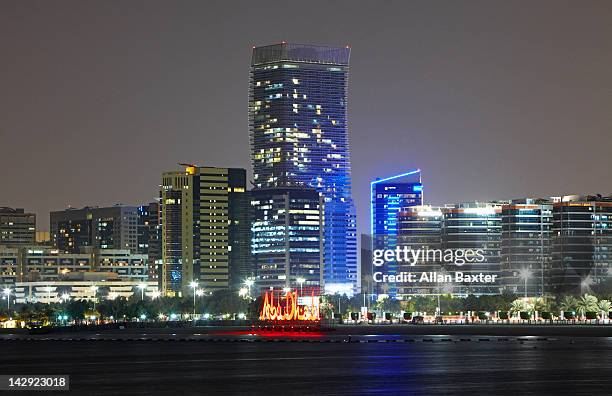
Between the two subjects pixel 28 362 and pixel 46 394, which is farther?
pixel 28 362

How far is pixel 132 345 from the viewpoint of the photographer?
13288cm

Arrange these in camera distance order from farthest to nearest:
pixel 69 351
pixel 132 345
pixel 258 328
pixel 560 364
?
pixel 258 328
pixel 132 345
pixel 69 351
pixel 560 364

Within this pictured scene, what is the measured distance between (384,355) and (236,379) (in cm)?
2702

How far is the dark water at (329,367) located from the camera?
71.9 metres

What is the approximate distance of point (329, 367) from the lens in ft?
292

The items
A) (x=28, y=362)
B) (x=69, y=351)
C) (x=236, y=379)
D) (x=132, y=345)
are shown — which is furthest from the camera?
(x=132, y=345)

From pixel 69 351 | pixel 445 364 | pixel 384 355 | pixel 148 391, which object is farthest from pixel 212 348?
pixel 148 391

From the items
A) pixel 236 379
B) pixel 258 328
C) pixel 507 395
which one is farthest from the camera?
pixel 258 328

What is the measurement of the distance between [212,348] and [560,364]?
4206 centimetres

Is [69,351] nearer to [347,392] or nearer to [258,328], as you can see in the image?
[347,392]

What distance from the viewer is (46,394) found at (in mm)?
67688

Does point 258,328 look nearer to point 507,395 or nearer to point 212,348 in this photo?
point 212,348

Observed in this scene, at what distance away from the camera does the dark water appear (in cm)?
7188

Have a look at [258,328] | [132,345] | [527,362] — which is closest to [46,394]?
[527,362]
